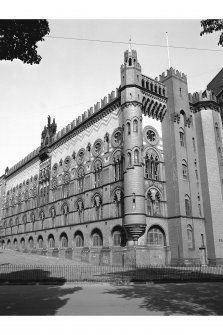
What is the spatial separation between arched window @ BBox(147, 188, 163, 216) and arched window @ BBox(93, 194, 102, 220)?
21.5ft

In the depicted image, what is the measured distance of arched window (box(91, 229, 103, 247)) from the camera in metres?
35.5

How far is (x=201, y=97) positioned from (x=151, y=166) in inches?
487

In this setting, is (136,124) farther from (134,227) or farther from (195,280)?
(195,280)

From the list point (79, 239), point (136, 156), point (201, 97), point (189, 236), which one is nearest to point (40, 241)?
point (79, 239)

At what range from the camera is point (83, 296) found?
47.5 ft

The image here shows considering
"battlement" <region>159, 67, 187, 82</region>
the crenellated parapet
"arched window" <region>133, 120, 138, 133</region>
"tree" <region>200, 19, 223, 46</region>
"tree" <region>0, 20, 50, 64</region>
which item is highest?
"battlement" <region>159, 67, 187, 82</region>

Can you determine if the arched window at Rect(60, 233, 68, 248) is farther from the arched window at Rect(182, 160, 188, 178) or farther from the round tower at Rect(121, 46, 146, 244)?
the arched window at Rect(182, 160, 188, 178)

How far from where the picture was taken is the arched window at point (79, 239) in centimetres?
3878

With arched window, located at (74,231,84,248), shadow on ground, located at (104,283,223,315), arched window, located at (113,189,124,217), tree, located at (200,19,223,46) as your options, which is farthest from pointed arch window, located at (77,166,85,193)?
tree, located at (200,19,223,46)

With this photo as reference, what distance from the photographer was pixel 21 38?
9766 mm

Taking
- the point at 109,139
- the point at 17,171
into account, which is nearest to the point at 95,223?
the point at 109,139

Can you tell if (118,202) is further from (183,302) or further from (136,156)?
(183,302)

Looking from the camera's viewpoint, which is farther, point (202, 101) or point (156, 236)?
point (202, 101)

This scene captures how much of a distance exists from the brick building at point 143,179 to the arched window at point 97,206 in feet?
0.39
